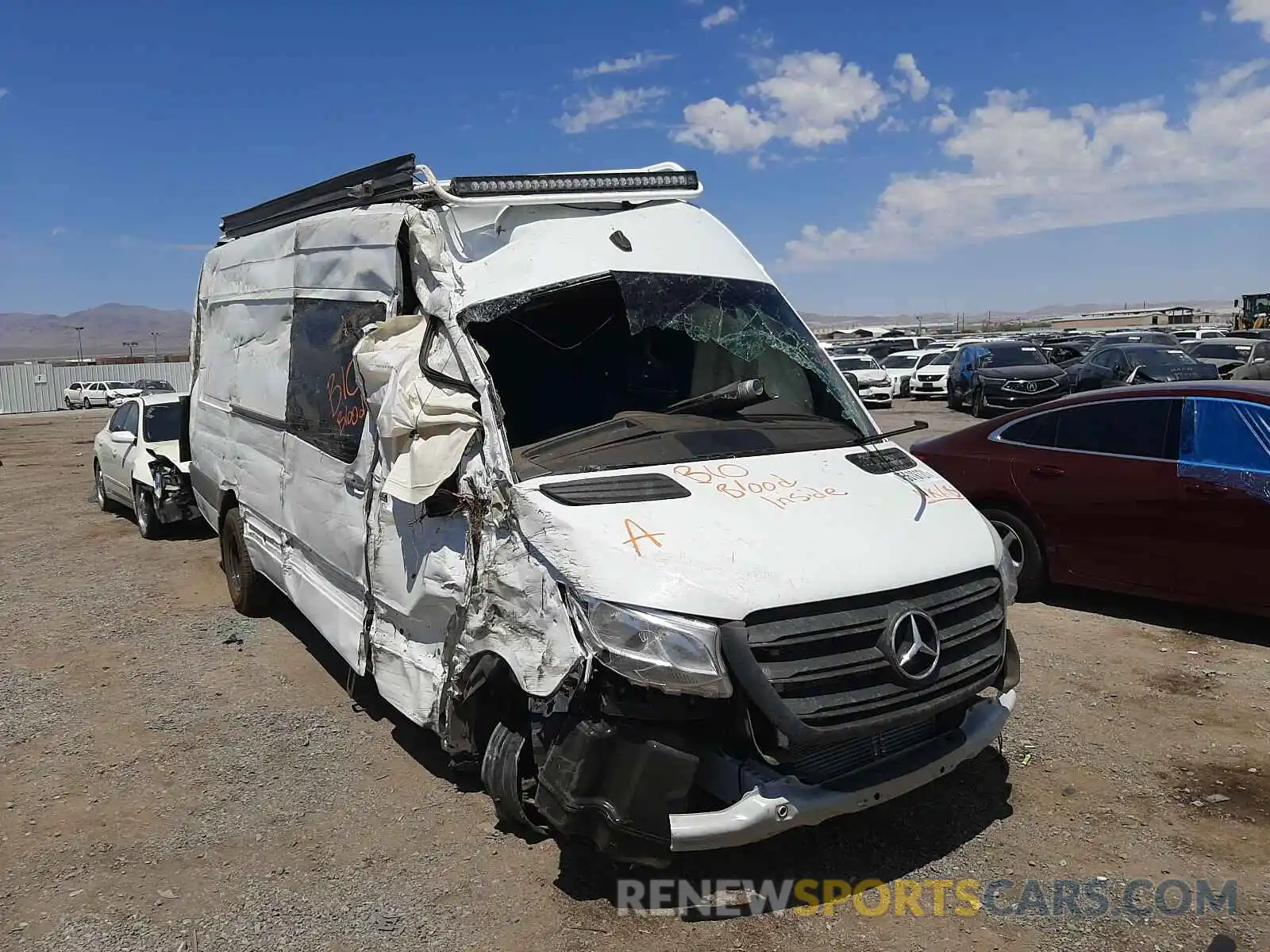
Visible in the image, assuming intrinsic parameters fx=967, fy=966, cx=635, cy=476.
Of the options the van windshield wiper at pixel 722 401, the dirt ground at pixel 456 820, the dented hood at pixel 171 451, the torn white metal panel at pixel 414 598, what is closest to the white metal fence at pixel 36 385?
the dented hood at pixel 171 451

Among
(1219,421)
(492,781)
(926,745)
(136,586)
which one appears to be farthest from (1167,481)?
(136,586)

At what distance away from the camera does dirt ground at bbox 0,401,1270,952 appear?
11.6 ft

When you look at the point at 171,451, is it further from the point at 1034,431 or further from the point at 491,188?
the point at 1034,431

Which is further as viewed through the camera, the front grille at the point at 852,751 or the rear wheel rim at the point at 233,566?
the rear wheel rim at the point at 233,566

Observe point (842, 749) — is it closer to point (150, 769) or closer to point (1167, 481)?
point (150, 769)

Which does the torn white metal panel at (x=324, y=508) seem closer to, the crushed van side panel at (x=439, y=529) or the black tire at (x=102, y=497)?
the crushed van side panel at (x=439, y=529)

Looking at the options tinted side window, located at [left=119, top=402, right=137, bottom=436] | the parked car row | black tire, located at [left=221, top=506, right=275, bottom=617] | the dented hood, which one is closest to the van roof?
black tire, located at [left=221, top=506, right=275, bottom=617]

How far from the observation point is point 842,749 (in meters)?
3.46

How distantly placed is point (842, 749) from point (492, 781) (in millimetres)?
1429

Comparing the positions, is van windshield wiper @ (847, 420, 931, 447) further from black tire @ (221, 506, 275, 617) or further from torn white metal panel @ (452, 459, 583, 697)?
black tire @ (221, 506, 275, 617)

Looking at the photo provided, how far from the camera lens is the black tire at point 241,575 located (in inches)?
290

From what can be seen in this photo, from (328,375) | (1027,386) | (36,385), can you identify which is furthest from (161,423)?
(36,385)

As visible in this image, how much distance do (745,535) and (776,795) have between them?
35.8 inches

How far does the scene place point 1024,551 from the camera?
23.7ft
